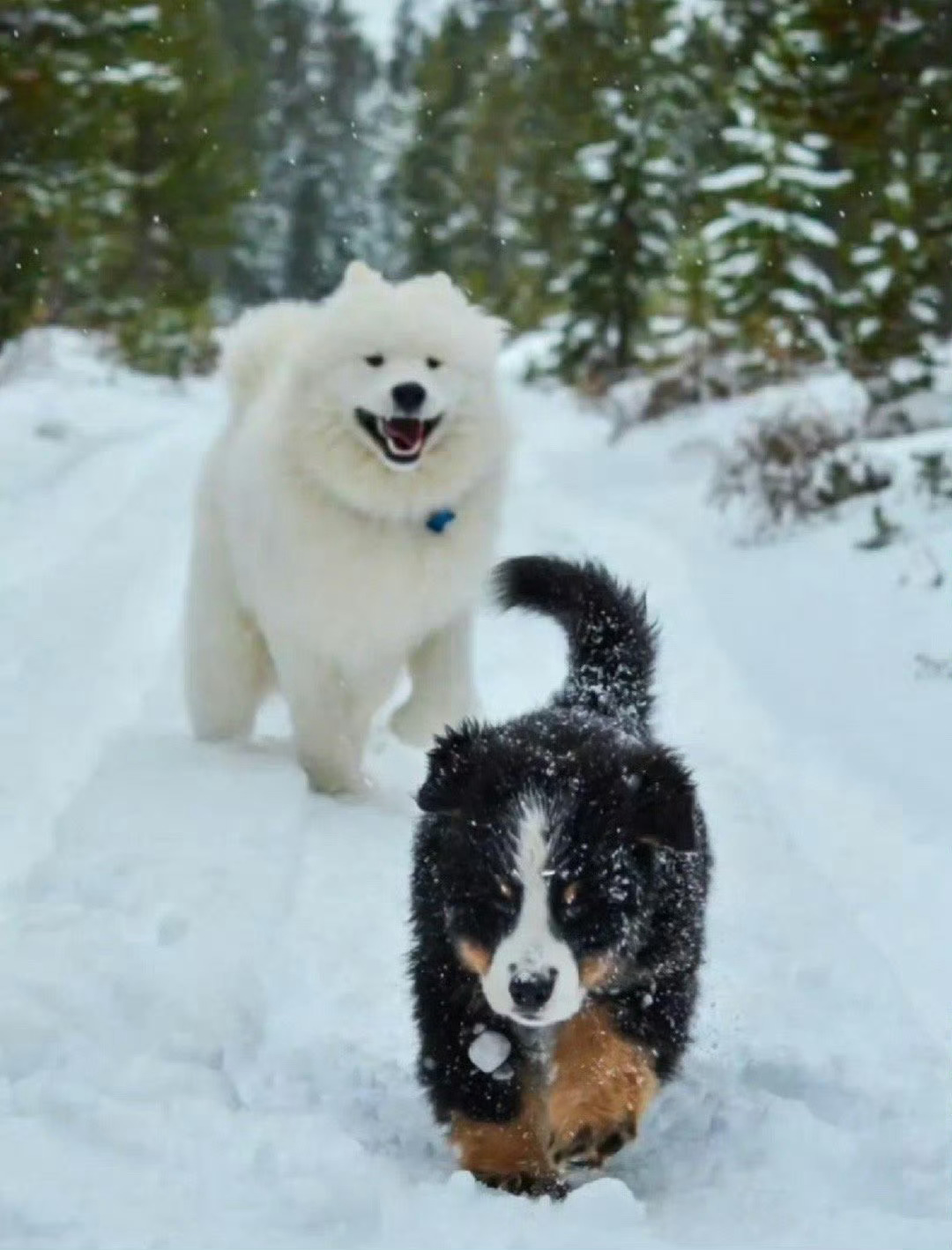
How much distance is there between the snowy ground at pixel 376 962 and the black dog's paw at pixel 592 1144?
0.45 ft

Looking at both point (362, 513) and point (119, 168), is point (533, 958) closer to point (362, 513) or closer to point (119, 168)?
point (362, 513)

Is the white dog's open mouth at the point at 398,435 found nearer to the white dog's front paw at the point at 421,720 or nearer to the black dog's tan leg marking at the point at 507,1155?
the white dog's front paw at the point at 421,720

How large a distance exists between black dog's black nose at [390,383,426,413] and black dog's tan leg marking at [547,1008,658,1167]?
283 centimetres

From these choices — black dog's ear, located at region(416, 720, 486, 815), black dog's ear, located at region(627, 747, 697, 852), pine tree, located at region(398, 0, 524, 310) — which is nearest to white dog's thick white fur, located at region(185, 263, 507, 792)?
black dog's ear, located at region(416, 720, 486, 815)

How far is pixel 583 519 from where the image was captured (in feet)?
46.3

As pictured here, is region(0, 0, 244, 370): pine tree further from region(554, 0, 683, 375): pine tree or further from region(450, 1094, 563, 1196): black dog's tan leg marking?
region(450, 1094, 563, 1196): black dog's tan leg marking

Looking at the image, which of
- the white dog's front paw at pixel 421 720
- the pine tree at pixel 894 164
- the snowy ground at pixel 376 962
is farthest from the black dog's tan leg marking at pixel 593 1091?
the pine tree at pixel 894 164

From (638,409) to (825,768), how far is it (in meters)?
15.9

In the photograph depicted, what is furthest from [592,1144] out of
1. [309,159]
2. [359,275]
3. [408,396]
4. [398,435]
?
[309,159]

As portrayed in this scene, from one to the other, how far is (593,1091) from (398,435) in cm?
313

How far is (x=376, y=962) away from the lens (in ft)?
14.4

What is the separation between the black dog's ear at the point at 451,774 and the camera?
3367 mm

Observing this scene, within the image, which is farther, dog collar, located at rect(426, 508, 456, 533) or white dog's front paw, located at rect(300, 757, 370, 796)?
white dog's front paw, located at rect(300, 757, 370, 796)

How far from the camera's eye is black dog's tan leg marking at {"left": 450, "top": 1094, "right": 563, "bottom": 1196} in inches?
124
